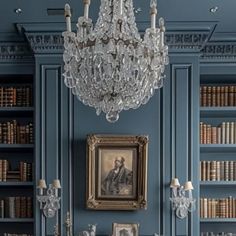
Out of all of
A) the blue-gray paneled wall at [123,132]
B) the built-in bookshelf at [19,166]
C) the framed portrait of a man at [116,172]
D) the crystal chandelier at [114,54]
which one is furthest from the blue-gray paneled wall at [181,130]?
the crystal chandelier at [114,54]

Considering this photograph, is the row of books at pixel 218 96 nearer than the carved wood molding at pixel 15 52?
No

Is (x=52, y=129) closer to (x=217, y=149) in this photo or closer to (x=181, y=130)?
(x=181, y=130)

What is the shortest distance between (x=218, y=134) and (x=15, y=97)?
7.37ft

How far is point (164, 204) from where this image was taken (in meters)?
5.02

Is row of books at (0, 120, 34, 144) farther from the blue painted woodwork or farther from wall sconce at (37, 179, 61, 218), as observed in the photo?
wall sconce at (37, 179, 61, 218)

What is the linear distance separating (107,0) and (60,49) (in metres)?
2.05

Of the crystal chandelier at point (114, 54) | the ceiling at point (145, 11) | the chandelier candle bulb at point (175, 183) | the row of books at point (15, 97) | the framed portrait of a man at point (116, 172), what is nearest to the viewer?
the crystal chandelier at point (114, 54)

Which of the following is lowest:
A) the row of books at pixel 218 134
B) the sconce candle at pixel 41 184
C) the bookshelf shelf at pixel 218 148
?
the sconce candle at pixel 41 184

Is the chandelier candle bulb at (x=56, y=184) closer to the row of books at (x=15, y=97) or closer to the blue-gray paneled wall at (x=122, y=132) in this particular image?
the blue-gray paneled wall at (x=122, y=132)

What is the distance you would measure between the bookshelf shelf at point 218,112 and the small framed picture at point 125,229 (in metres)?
1.45

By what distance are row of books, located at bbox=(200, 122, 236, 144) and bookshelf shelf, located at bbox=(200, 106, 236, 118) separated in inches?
5.9

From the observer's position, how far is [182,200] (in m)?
4.95

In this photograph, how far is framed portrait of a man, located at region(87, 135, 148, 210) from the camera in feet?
16.4

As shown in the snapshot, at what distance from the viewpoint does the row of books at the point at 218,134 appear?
17.6ft
